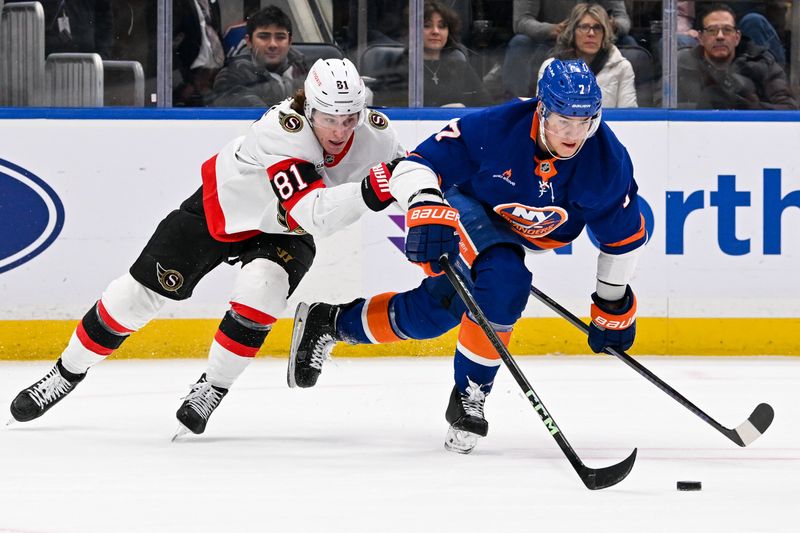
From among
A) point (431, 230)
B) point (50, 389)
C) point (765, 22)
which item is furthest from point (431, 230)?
point (765, 22)

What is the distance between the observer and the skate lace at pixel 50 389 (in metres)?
3.47

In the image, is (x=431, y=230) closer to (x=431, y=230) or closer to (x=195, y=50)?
(x=431, y=230)

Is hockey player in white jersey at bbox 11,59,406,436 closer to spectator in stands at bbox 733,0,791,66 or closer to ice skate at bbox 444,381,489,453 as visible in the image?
ice skate at bbox 444,381,489,453

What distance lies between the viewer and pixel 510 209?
3223mm

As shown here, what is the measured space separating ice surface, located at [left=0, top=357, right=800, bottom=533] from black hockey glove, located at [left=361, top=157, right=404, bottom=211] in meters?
0.62

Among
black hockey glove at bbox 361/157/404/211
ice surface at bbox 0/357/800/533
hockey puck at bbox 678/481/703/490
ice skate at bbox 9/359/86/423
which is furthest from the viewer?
ice skate at bbox 9/359/86/423

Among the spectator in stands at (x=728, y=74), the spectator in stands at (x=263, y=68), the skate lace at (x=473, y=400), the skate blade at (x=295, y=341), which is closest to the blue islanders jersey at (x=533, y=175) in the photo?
the skate lace at (x=473, y=400)

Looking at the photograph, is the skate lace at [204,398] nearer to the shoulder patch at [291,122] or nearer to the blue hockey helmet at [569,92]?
the shoulder patch at [291,122]

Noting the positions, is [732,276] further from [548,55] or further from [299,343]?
[299,343]

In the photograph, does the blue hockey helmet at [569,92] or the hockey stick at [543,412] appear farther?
the blue hockey helmet at [569,92]

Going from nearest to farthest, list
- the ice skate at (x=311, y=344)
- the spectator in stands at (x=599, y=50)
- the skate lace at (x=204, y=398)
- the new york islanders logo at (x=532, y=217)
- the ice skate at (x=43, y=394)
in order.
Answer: the new york islanders logo at (x=532, y=217) < the skate lace at (x=204, y=398) < the ice skate at (x=43, y=394) < the ice skate at (x=311, y=344) < the spectator in stands at (x=599, y=50)

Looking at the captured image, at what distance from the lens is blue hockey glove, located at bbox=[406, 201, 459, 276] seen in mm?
2975

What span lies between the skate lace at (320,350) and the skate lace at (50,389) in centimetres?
68

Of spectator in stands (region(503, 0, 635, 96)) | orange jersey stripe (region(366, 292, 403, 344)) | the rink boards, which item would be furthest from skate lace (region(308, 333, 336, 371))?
spectator in stands (region(503, 0, 635, 96))
